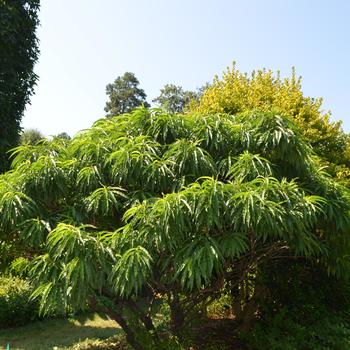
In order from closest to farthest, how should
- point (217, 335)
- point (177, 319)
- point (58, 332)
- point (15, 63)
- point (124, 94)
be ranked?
1. point (177, 319)
2. point (217, 335)
3. point (58, 332)
4. point (15, 63)
5. point (124, 94)

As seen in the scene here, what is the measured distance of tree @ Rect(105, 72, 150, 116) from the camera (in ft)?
162

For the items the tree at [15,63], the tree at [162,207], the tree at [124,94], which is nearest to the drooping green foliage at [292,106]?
the tree at [162,207]

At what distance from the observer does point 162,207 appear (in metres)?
3.99

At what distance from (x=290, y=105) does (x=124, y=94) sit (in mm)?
42790

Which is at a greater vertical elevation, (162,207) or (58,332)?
(162,207)

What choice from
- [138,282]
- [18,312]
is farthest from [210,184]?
[18,312]

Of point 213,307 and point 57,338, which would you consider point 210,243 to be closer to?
point 213,307

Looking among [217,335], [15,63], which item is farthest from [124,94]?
[217,335]

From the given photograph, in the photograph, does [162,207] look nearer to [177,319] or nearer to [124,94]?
[177,319]

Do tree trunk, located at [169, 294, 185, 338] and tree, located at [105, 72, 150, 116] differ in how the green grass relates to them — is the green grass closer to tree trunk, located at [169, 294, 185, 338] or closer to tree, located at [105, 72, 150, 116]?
tree trunk, located at [169, 294, 185, 338]

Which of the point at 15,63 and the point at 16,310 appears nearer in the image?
the point at 16,310

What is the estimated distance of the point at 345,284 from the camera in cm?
691

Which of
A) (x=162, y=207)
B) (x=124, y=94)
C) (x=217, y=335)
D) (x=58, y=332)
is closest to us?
(x=162, y=207)

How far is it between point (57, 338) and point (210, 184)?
589 cm
